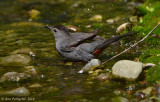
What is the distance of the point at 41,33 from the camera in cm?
955

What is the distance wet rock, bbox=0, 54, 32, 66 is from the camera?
667 centimetres

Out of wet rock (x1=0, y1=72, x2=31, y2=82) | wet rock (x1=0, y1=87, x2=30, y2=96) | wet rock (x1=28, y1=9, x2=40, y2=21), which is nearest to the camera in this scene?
wet rock (x1=0, y1=87, x2=30, y2=96)

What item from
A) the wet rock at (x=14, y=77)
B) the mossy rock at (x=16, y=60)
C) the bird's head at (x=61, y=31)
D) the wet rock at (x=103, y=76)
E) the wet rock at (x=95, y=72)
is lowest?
the wet rock at (x=103, y=76)

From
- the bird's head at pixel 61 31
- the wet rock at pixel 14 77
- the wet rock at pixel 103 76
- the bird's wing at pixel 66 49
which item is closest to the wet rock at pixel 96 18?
the bird's head at pixel 61 31

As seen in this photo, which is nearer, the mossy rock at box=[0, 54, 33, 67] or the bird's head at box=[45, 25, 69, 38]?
the mossy rock at box=[0, 54, 33, 67]

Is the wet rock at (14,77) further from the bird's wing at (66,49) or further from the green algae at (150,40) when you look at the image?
the green algae at (150,40)

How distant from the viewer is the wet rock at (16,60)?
21.9 ft

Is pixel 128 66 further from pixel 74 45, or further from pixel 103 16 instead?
pixel 103 16

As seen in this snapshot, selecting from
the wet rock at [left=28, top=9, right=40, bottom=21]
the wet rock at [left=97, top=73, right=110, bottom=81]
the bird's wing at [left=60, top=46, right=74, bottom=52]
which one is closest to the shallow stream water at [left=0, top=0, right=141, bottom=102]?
the wet rock at [left=28, top=9, right=40, bottom=21]

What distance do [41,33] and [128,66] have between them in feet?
16.8

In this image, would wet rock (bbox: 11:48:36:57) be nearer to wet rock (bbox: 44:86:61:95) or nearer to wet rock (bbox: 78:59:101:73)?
wet rock (bbox: 78:59:101:73)

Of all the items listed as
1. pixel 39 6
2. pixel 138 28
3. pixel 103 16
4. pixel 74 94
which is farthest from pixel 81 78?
pixel 39 6

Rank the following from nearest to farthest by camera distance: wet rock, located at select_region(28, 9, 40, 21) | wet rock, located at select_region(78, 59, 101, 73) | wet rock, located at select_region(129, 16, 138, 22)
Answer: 1. wet rock, located at select_region(78, 59, 101, 73)
2. wet rock, located at select_region(129, 16, 138, 22)
3. wet rock, located at select_region(28, 9, 40, 21)

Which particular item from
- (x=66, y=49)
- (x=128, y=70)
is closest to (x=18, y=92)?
(x=128, y=70)
